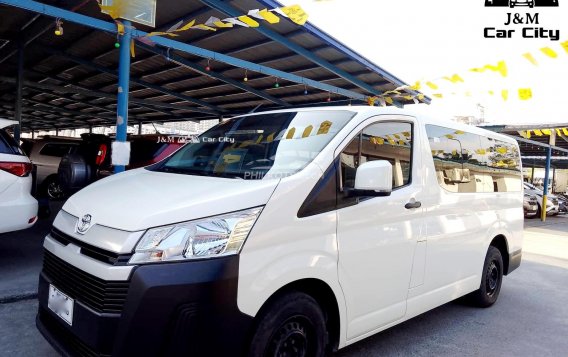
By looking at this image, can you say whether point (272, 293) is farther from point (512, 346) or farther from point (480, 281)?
point (480, 281)

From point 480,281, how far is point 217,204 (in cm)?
336

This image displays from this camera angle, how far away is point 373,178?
253 cm

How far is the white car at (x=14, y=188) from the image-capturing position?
165 inches

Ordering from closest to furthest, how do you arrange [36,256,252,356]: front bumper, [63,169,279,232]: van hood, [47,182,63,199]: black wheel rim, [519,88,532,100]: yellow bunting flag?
1. [36,256,252,356]: front bumper
2. [63,169,279,232]: van hood
3. [519,88,532,100]: yellow bunting flag
4. [47,182,63,199]: black wheel rim

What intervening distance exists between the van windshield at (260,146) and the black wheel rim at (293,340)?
2.85ft

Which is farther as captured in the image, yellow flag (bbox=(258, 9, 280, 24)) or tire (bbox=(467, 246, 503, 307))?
yellow flag (bbox=(258, 9, 280, 24))

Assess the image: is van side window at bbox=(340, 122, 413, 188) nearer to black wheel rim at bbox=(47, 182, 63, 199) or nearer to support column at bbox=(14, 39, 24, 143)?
support column at bbox=(14, 39, 24, 143)

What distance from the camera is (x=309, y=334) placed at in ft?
8.20

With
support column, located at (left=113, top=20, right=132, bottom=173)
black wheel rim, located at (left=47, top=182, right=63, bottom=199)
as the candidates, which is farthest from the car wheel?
support column, located at (left=113, top=20, right=132, bottom=173)

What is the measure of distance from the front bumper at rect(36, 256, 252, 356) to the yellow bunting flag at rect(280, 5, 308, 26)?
4189 mm

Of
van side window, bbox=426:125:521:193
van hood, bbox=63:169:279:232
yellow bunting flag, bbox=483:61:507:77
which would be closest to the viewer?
van hood, bbox=63:169:279:232

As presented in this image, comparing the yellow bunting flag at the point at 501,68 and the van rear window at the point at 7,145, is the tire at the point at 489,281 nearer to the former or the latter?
the yellow bunting flag at the point at 501,68

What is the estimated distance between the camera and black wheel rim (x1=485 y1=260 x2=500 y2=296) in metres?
4.56

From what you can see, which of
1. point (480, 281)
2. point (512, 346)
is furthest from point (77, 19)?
point (512, 346)
